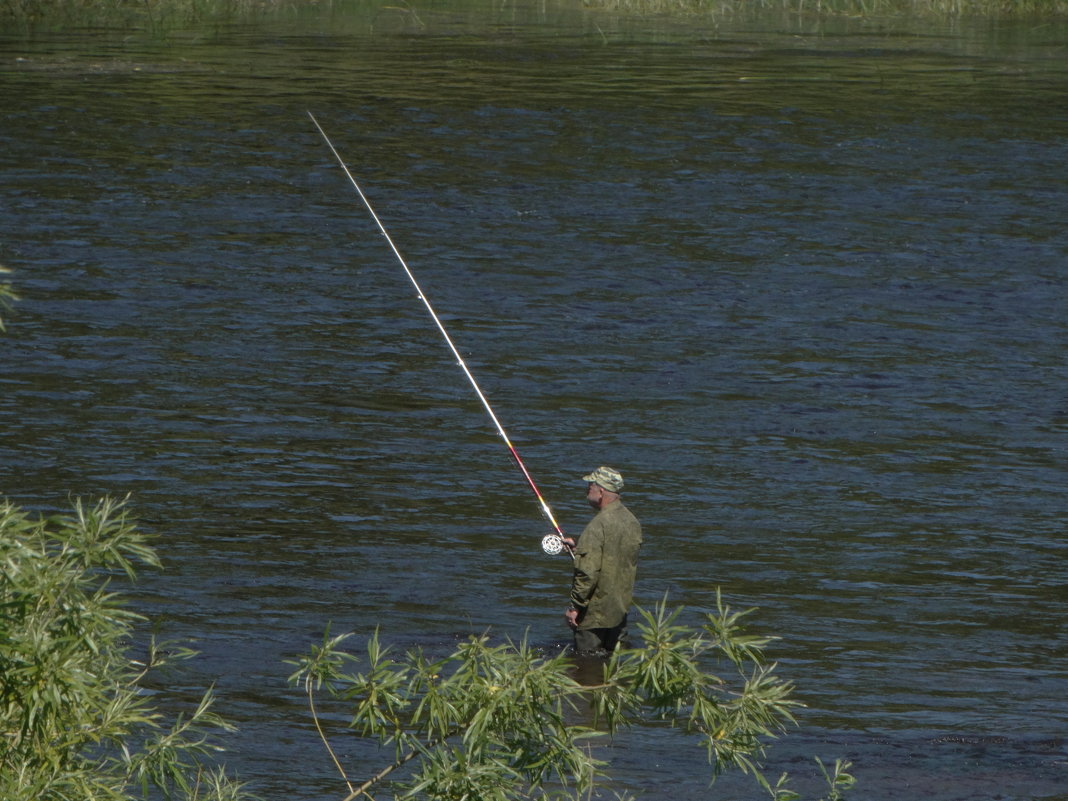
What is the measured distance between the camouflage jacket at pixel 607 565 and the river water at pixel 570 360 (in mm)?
868

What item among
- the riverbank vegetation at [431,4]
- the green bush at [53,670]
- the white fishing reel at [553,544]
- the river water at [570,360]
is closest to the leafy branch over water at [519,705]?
the green bush at [53,670]

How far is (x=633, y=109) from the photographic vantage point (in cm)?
2905

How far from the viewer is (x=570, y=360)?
17000 mm

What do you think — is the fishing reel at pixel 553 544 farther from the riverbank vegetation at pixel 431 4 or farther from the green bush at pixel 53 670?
the riverbank vegetation at pixel 431 4

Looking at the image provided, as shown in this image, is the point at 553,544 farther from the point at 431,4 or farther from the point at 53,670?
the point at 431,4

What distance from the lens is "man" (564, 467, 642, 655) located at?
31.2 ft

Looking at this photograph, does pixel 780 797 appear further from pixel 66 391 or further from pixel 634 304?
pixel 634 304

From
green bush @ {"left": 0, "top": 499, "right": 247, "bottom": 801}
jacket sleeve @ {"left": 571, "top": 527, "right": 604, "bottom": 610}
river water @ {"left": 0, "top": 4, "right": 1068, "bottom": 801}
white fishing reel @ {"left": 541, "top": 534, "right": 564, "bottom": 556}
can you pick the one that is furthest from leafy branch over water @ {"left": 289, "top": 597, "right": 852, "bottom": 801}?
white fishing reel @ {"left": 541, "top": 534, "right": 564, "bottom": 556}

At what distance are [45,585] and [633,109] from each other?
80.2 feet

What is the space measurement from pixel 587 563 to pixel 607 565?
0.36ft

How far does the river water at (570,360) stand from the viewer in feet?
34.4

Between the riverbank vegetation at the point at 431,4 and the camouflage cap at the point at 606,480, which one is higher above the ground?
the riverbank vegetation at the point at 431,4

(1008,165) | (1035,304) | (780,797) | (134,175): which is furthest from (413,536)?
(1008,165)

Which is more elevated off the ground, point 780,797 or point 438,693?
point 438,693
